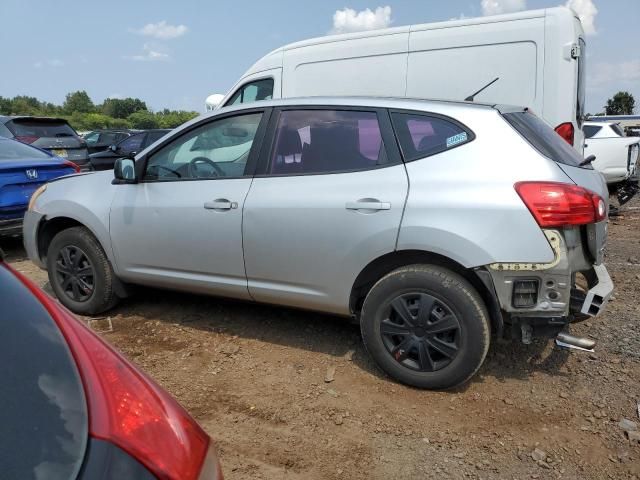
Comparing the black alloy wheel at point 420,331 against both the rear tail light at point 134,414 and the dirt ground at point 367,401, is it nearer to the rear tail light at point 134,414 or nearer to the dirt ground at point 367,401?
the dirt ground at point 367,401

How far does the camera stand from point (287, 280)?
3422 mm

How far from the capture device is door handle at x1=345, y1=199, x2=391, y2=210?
3053 mm

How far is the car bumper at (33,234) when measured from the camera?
437 cm

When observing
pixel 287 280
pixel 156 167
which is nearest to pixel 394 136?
pixel 287 280

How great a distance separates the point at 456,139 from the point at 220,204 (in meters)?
1.61

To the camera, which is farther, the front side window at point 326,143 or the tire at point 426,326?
the front side window at point 326,143

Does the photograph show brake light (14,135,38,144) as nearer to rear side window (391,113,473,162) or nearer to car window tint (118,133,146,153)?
car window tint (118,133,146,153)

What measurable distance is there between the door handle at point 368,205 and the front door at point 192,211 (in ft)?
2.61

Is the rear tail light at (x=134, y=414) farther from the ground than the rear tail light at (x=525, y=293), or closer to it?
farther from the ground

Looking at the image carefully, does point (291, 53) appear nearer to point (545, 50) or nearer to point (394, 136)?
point (545, 50)

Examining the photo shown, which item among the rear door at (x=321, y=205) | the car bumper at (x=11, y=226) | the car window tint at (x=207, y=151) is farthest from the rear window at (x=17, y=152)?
the rear door at (x=321, y=205)

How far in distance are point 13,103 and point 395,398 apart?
9981 centimetres

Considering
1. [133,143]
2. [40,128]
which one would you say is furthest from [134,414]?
[133,143]

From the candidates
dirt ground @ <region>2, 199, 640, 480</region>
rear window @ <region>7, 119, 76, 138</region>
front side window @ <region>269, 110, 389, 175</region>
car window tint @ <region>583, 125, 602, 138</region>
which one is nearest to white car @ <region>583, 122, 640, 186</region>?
car window tint @ <region>583, 125, 602, 138</region>
